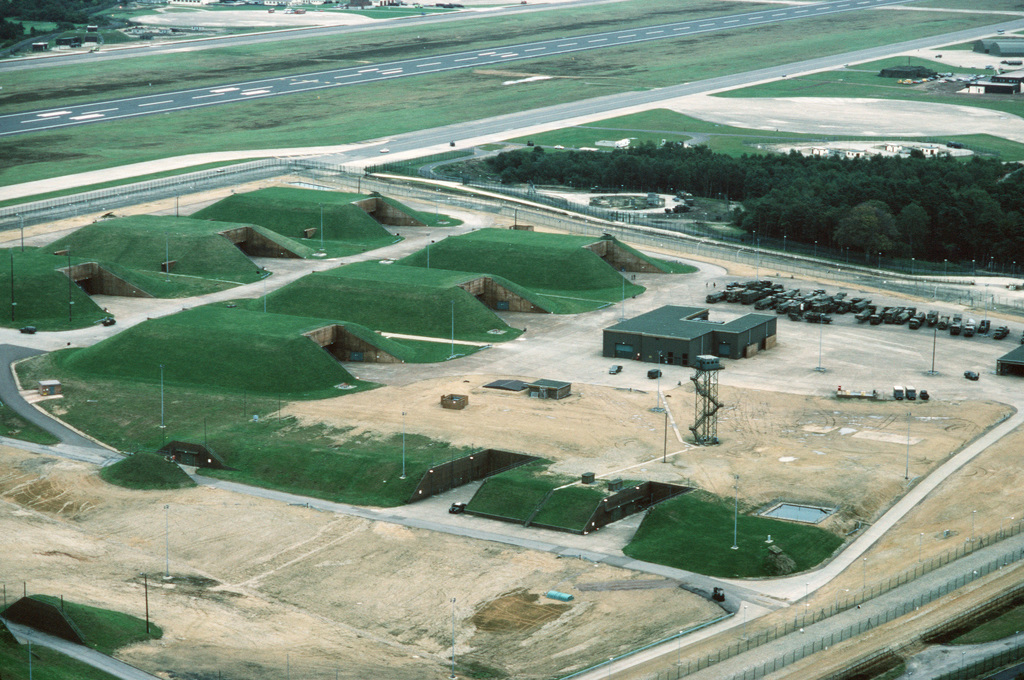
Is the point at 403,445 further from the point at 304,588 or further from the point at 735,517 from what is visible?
the point at 735,517

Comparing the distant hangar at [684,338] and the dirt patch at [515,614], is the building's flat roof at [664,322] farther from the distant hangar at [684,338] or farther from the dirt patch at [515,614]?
the dirt patch at [515,614]

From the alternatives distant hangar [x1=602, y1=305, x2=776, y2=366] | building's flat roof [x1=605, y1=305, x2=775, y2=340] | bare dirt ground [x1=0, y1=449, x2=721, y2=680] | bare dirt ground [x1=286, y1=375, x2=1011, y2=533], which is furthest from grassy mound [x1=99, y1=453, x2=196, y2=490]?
building's flat roof [x1=605, y1=305, x2=775, y2=340]

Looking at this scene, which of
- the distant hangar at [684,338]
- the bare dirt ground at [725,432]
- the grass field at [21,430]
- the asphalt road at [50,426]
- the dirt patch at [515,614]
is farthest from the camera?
the distant hangar at [684,338]

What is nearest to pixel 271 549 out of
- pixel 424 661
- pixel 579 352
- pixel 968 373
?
pixel 424 661

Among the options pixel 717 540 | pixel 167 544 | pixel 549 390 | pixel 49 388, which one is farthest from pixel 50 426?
pixel 717 540

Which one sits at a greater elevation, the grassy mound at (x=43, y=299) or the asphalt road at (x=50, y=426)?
the grassy mound at (x=43, y=299)

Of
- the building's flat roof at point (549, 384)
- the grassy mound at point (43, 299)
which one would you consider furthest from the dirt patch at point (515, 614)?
the grassy mound at point (43, 299)
